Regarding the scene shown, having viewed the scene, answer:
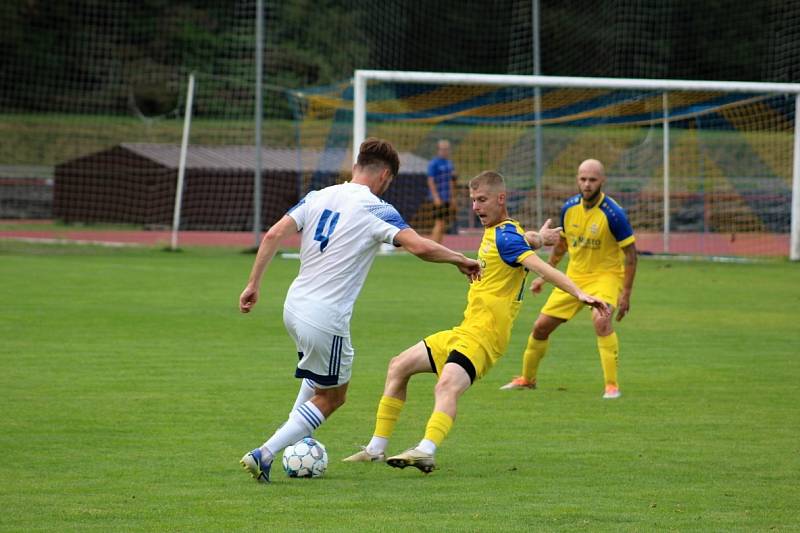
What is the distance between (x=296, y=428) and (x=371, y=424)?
186 centimetres

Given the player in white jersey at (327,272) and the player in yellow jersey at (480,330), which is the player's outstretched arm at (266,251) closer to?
the player in white jersey at (327,272)

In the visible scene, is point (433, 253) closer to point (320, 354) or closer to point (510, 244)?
point (320, 354)

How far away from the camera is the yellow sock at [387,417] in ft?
23.7

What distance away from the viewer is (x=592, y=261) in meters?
10.5

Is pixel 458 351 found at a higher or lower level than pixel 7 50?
lower

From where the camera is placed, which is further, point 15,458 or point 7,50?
point 7,50

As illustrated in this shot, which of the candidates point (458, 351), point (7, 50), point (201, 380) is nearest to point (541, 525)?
point (458, 351)

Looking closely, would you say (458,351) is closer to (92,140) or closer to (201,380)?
(201,380)

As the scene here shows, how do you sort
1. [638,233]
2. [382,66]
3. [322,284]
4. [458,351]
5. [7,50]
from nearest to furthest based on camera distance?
[322,284]
[458,351]
[638,233]
[7,50]
[382,66]

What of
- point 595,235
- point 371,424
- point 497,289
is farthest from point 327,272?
point 595,235

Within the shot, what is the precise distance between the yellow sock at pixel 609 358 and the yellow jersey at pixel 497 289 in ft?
8.33

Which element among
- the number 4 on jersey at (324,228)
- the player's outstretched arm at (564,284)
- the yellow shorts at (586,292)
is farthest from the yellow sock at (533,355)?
the number 4 on jersey at (324,228)

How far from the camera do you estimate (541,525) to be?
561 centimetres

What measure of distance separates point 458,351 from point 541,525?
1772mm
